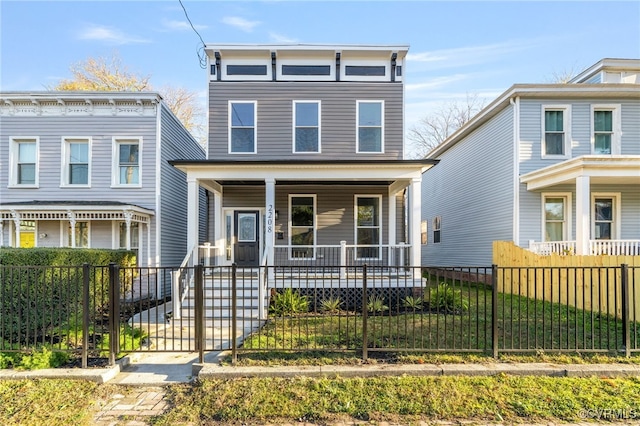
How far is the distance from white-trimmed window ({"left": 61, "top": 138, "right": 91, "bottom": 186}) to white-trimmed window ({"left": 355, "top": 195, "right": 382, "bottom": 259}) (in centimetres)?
886

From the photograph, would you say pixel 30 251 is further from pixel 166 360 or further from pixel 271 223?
pixel 271 223

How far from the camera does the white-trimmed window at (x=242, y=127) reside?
11.2m

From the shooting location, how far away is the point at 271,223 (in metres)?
9.03

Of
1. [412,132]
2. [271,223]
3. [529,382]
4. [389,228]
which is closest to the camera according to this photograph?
[529,382]

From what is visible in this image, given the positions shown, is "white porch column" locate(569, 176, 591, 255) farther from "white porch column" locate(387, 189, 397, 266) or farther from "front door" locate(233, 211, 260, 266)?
"front door" locate(233, 211, 260, 266)

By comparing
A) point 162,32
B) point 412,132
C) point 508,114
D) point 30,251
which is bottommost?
point 30,251

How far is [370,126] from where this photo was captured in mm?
11258

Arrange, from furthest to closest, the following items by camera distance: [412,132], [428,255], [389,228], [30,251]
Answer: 1. [412,132]
2. [428,255]
3. [389,228]
4. [30,251]

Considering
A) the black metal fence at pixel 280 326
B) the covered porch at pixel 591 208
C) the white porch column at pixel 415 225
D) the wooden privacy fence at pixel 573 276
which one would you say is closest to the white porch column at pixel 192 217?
the black metal fence at pixel 280 326

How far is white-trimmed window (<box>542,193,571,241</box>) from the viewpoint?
11.0 meters

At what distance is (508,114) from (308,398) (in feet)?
37.2

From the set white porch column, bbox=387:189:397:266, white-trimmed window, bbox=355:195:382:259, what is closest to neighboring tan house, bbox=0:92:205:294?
white-trimmed window, bbox=355:195:382:259

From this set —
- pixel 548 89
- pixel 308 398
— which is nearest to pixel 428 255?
pixel 548 89

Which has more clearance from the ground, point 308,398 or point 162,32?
point 162,32
